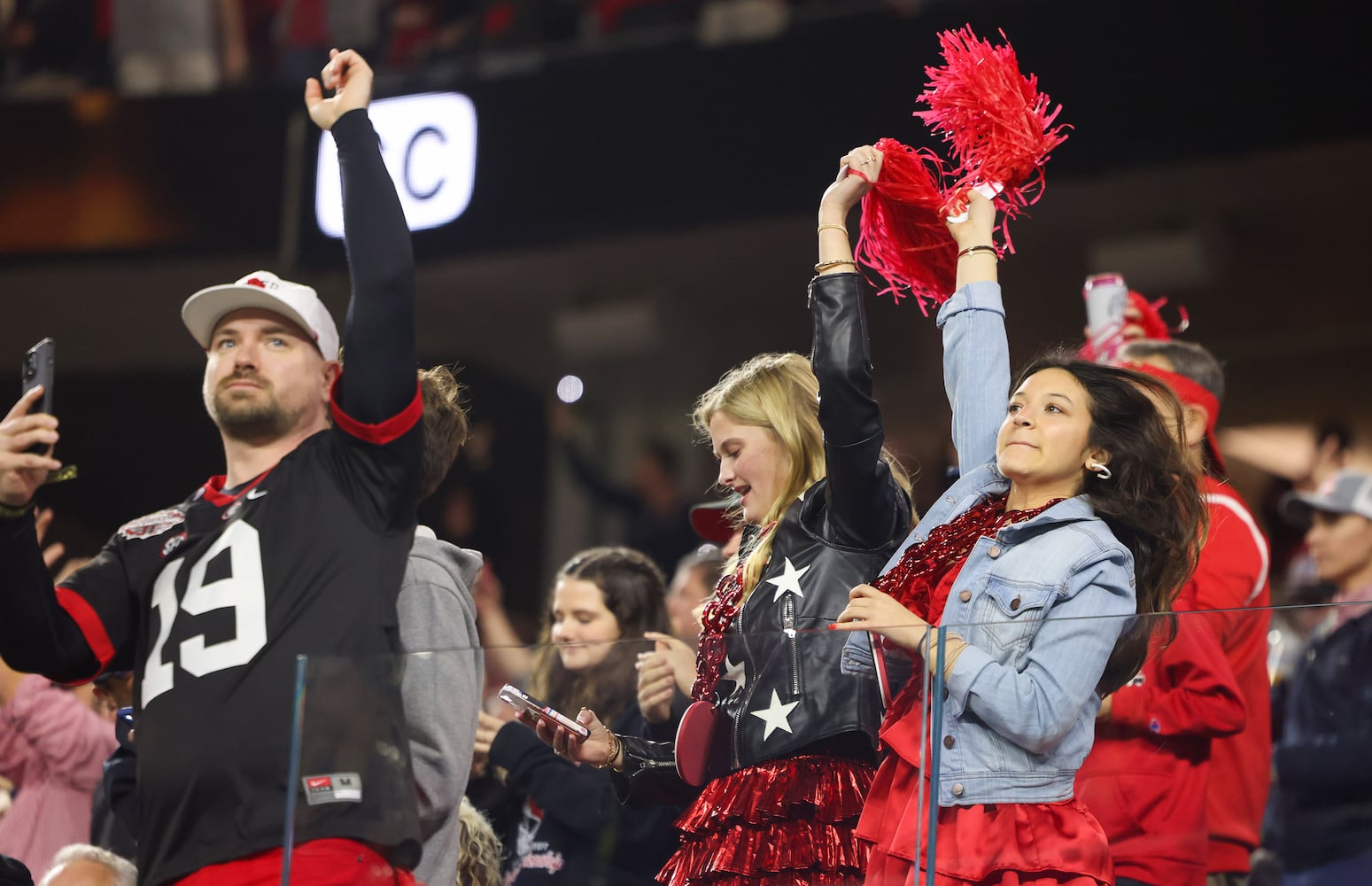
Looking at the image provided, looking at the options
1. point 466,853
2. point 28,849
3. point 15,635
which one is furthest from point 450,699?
point 28,849

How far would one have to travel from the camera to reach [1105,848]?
5.95ft

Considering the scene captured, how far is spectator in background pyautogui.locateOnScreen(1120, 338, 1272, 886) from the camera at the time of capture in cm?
198

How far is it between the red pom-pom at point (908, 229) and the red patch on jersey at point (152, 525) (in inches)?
42.1

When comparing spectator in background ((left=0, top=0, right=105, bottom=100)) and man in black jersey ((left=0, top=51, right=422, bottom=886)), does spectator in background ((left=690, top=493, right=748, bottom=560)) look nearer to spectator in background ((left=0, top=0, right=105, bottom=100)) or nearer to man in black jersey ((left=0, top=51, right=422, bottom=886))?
man in black jersey ((left=0, top=51, right=422, bottom=886))

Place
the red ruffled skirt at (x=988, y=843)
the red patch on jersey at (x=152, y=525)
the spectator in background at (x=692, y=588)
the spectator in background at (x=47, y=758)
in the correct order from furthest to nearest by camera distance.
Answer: the spectator in background at (x=692, y=588) < the spectator in background at (x=47, y=758) < the red patch on jersey at (x=152, y=525) < the red ruffled skirt at (x=988, y=843)

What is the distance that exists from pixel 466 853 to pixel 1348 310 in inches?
212

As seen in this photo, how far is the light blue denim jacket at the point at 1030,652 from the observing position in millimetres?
1780

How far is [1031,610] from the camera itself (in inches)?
73.0

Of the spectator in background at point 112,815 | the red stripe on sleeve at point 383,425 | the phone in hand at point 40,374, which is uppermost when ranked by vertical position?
the phone in hand at point 40,374

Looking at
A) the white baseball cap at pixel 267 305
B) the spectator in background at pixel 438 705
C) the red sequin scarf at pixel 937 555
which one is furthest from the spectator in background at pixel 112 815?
the red sequin scarf at pixel 937 555

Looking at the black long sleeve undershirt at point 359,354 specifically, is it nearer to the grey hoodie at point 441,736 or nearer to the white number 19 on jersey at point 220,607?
the white number 19 on jersey at point 220,607

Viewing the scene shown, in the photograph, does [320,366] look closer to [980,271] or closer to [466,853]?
[466,853]

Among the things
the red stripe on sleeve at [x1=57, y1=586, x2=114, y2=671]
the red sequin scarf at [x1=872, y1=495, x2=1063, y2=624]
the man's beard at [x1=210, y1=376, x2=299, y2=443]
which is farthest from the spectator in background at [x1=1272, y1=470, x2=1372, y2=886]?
the red stripe on sleeve at [x1=57, y1=586, x2=114, y2=671]

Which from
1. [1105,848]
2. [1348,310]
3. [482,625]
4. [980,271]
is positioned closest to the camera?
[1105,848]
